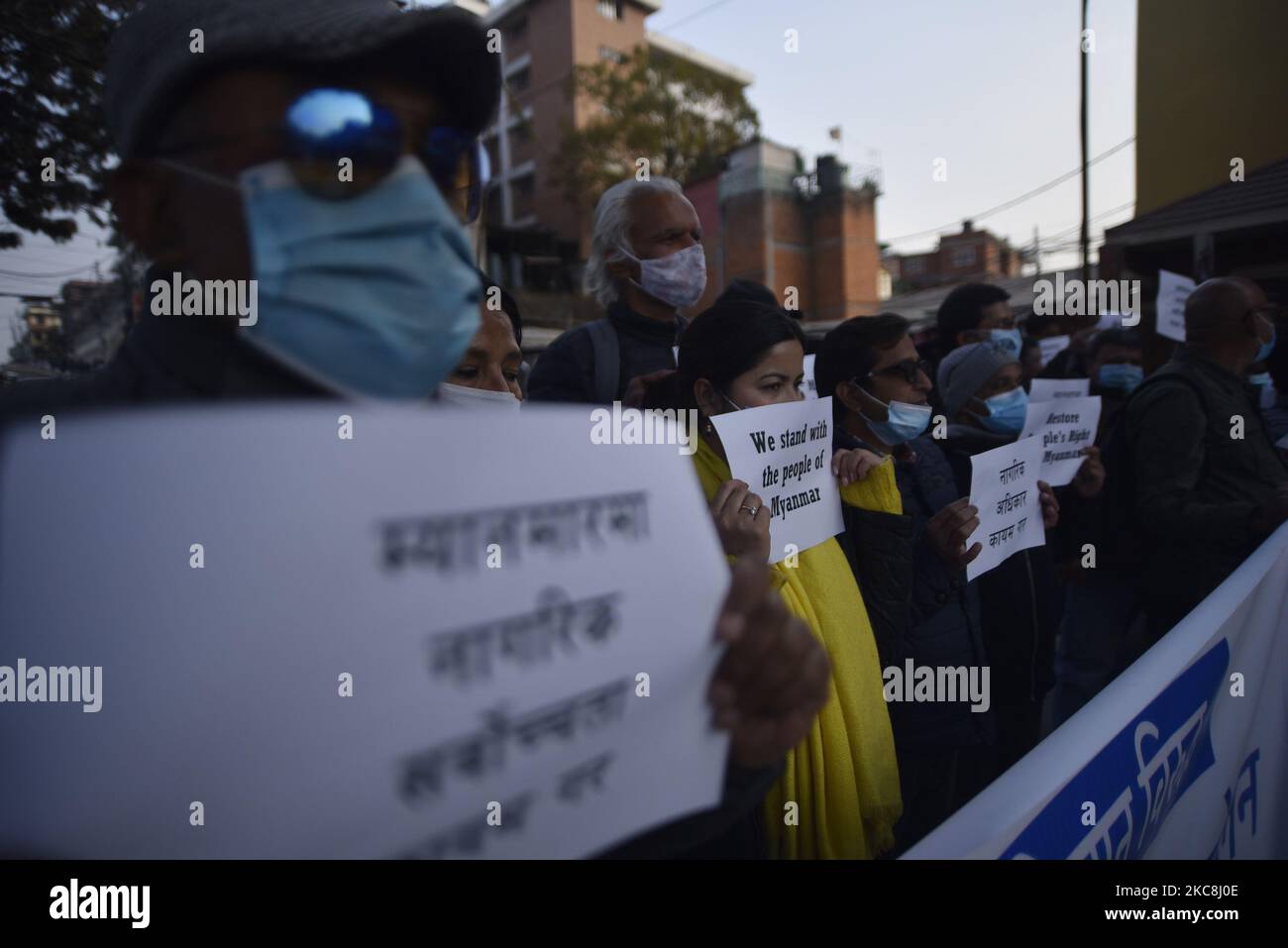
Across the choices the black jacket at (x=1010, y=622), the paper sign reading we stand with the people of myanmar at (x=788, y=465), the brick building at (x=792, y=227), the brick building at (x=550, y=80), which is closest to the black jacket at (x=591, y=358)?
the paper sign reading we stand with the people of myanmar at (x=788, y=465)

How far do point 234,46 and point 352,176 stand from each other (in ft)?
0.51

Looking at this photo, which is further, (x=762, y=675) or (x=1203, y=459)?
(x=1203, y=459)

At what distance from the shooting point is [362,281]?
809mm

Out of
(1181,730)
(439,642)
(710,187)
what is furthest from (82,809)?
(710,187)

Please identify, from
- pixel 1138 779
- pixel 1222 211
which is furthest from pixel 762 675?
pixel 1222 211

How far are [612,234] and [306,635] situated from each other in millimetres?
2706

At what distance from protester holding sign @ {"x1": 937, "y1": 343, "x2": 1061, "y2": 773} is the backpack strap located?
132cm

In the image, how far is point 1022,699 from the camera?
2916 mm

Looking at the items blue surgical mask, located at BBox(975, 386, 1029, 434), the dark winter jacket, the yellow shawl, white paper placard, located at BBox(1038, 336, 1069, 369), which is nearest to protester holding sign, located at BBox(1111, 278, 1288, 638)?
the dark winter jacket

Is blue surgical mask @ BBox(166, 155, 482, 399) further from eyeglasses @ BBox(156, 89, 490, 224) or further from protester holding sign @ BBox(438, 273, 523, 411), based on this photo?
protester holding sign @ BBox(438, 273, 523, 411)

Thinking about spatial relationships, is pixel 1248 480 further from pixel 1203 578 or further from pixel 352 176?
pixel 352 176

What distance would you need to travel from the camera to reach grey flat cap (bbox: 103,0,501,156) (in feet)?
2.52

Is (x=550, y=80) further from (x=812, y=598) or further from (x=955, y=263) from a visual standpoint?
(x=812, y=598)

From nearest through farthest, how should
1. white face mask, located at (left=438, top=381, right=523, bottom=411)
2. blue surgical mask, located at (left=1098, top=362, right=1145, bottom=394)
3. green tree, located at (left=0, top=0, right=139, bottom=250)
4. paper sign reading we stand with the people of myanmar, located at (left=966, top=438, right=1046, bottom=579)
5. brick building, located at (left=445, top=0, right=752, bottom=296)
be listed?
white face mask, located at (left=438, top=381, right=523, bottom=411)
paper sign reading we stand with the people of myanmar, located at (left=966, top=438, right=1046, bottom=579)
green tree, located at (left=0, top=0, right=139, bottom=250)
blue surgical mask, located at (left=1098, top=362, right=1145, bottom=394)
brick building, located at (left=445, top=0, right=752, bottom=296)
